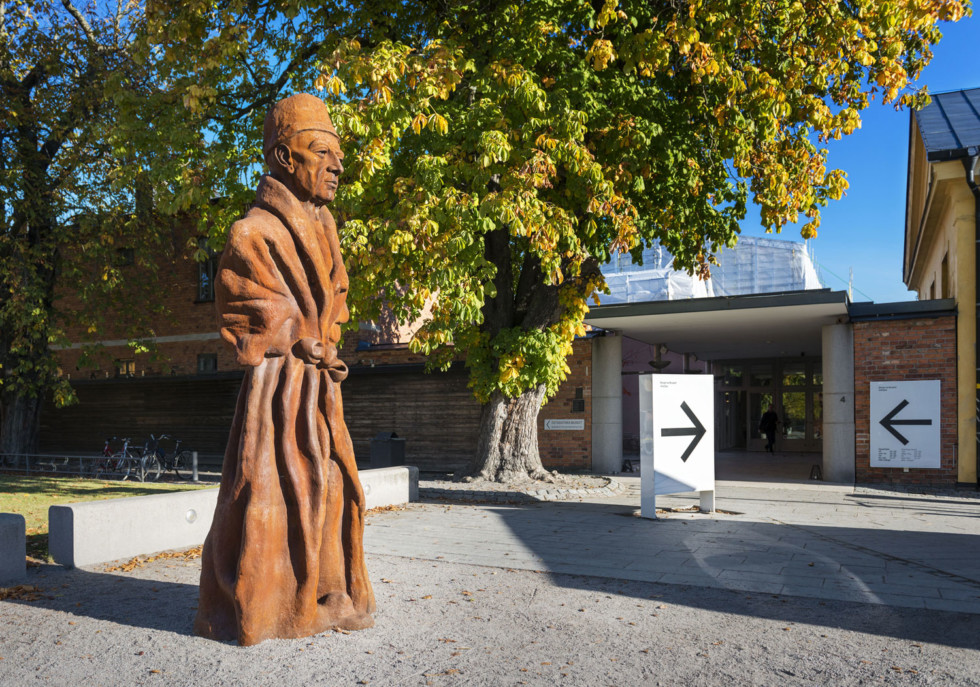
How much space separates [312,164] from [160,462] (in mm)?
15215

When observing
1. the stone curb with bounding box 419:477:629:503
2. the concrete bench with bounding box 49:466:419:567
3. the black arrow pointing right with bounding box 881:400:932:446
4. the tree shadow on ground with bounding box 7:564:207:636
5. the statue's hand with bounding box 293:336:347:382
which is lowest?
the stone curb with bounding box 419:477:629:503

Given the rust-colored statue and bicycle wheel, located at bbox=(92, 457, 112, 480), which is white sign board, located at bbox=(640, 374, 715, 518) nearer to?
the rust-colored statue

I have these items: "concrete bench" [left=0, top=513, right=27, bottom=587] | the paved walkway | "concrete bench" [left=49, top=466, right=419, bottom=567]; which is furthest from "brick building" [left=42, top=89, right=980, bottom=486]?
the paved walkway

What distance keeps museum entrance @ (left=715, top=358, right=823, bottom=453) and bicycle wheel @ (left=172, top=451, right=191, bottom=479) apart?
17.9 metres

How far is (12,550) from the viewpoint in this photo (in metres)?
6.37

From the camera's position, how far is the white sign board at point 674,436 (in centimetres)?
1023

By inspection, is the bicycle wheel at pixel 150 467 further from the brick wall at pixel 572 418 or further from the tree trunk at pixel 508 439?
the brick wall at pixel 572 418

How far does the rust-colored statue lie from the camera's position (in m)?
4.71

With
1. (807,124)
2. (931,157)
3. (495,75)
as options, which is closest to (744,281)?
(931,157)

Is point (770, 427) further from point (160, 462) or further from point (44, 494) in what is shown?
point (44, 494)

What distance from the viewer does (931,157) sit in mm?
14227

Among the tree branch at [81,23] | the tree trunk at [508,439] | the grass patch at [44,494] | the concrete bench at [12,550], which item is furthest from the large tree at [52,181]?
the concrete bench at [12,550]

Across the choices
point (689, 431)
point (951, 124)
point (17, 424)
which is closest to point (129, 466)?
point (17, 424)

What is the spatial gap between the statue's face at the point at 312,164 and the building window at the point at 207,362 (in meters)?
20.1
